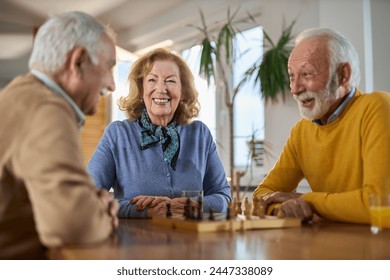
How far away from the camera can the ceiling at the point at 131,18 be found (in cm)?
454

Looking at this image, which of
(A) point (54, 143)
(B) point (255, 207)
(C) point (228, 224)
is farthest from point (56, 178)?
(B) point (255, 207)

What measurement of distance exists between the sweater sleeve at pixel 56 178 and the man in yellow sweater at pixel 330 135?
0.73 metres

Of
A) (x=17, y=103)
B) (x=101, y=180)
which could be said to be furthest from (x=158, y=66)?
(x=17, y=103)

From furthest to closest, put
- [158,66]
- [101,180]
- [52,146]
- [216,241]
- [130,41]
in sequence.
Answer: [130,41] < [158,66] < [101,180] < [216,241] < [52,146]

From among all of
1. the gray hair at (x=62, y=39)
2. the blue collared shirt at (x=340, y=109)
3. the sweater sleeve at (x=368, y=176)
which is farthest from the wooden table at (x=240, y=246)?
the blue collared shirt at (x=340, y=109)

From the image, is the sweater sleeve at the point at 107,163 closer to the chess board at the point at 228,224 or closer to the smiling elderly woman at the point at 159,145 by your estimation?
the smiling elderly woman at the point at 159,145

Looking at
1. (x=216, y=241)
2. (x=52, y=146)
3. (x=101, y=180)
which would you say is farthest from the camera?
(x=101, y=180)

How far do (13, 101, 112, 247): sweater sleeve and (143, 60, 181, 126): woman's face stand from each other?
1040 mm

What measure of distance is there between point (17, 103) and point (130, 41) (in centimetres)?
489

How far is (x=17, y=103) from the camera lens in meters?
0.99

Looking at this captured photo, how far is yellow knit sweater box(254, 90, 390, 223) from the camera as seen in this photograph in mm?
1457

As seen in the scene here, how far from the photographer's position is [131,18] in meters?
5.38
